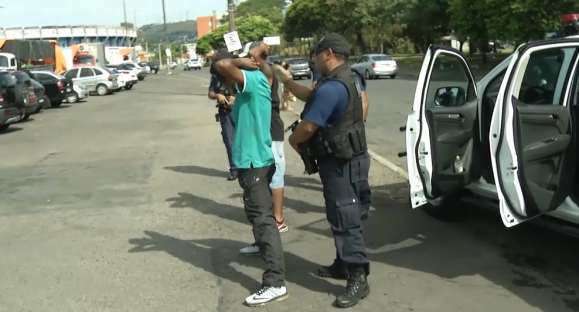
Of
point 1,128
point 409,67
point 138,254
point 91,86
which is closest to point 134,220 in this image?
point 138,254

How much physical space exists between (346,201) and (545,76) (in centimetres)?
220

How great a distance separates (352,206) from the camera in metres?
4.34

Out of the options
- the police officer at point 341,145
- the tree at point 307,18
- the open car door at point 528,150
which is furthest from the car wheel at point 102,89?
the tree at point 307,18

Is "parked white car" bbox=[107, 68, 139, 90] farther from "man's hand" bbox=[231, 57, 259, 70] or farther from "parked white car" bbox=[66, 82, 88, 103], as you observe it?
"man's hand" bbox=[231, 57, 259, 70]

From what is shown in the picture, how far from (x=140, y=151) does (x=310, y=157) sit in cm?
856

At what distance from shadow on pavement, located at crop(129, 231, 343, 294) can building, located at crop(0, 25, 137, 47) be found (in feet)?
287

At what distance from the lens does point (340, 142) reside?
420cm

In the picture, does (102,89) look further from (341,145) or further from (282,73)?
(341,145)

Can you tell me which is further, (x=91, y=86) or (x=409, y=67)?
(x=409, y=67)

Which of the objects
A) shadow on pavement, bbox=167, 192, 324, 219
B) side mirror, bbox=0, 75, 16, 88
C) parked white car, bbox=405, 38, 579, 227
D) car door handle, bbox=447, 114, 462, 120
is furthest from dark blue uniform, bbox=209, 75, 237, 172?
side mirror, bbox=0, 75, 16, 88

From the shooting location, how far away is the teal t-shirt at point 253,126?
4.55 m

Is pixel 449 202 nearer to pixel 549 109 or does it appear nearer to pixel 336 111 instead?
pixel 549 109

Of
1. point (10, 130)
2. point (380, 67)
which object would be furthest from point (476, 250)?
point (380, 67)

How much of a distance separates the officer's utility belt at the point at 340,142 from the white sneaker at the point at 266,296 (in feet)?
3.16
